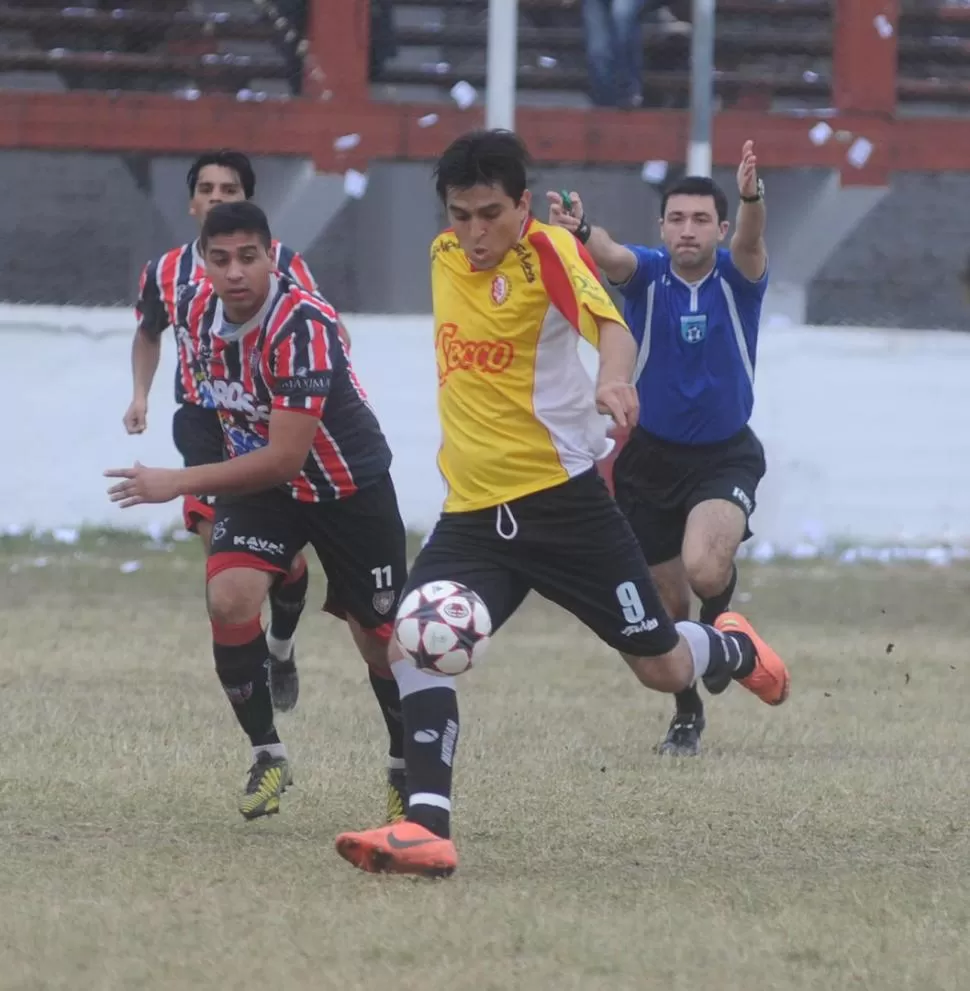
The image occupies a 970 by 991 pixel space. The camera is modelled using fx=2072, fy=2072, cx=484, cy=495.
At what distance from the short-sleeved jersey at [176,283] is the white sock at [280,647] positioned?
3.43ft

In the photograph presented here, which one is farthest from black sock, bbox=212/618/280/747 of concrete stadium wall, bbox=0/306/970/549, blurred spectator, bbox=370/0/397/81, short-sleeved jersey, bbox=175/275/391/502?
blurred spectator, bbox=370/0/397/81

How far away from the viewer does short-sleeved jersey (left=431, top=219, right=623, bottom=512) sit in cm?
547

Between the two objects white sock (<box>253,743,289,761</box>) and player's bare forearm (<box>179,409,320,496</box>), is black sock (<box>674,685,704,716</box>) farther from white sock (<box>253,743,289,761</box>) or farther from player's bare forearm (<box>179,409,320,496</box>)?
player's bare forearm (<box>179,409,320,496</box>)

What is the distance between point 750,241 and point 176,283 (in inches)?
97.9

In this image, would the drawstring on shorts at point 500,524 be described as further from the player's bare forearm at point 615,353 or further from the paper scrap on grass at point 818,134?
the paper scrap on grass at point 818,134

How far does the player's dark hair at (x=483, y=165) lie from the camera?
17.6 feet

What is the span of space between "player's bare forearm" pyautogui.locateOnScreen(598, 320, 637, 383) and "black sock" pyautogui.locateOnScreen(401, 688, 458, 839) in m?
0.93

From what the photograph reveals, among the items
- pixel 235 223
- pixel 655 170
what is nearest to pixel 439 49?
pixel 655 170

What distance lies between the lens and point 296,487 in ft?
19.8

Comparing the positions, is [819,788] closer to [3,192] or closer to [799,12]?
[799,12]

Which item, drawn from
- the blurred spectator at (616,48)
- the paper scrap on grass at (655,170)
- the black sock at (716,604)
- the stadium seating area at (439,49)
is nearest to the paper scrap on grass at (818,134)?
the stadium seating area at (439,49)

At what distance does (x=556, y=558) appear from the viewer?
5.57 m

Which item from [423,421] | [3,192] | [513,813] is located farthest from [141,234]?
[513,813]

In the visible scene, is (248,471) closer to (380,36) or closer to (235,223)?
→ (235,223)
